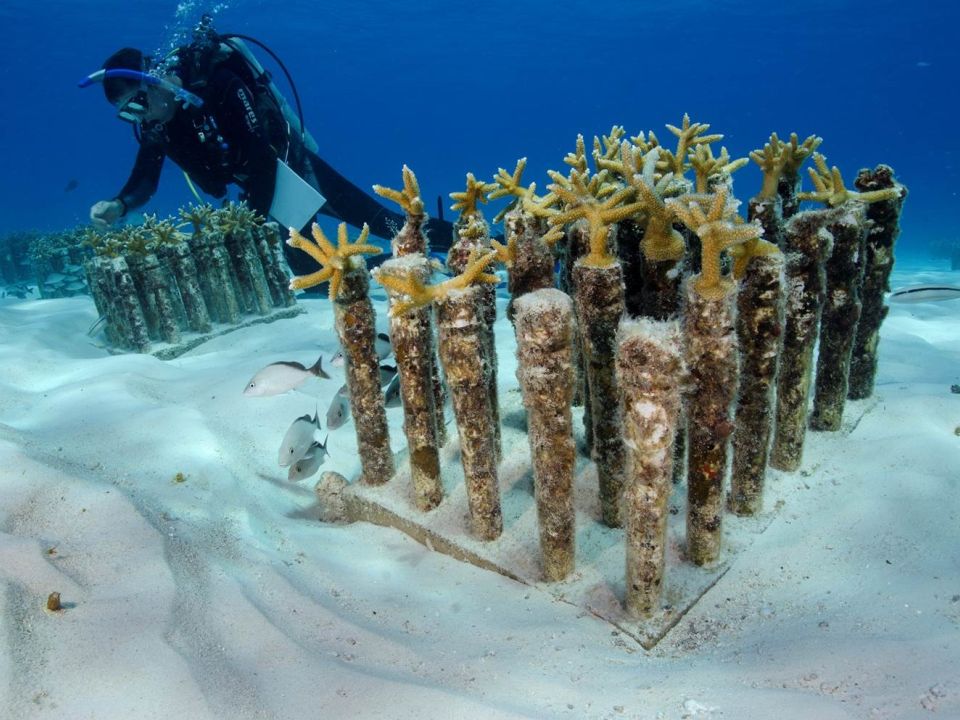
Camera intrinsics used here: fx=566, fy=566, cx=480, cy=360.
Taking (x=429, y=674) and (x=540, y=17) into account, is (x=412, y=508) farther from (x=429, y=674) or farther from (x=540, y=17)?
(x=540, y=17)

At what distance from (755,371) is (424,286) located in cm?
185

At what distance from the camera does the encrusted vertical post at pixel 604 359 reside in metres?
2.85

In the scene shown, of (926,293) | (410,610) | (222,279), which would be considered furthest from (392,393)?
(222,279)

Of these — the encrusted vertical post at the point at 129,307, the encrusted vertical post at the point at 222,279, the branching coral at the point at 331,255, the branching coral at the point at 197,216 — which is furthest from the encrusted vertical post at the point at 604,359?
the branching coral at the point at 197,216

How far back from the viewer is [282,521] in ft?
13.4

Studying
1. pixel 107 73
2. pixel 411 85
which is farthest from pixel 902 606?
pixel 411 85

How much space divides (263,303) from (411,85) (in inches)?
4923

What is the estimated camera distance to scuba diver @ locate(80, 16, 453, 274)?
33.1ft

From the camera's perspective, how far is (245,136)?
11320mm

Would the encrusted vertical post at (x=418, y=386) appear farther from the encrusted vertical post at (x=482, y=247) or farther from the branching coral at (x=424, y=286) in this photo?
the encrusted vertical post at (x=482, y=247)

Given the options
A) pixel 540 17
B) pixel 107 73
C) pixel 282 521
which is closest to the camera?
pixel 282 521

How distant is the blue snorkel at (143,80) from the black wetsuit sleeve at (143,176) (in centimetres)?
103

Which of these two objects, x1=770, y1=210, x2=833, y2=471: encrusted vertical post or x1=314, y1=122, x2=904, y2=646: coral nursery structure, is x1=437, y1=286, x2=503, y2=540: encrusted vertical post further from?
x1=770, y1=210, x2=833, y2=471: encrusted vertical post

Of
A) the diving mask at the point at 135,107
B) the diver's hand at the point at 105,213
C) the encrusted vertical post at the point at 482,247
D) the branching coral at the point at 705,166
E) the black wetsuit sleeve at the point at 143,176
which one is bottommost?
the encrusted vertical post at the point at 482,247
